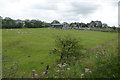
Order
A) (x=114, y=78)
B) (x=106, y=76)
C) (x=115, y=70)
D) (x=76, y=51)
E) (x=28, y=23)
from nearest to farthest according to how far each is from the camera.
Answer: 1. (x=114, y=78)
2. (x=106, y=76)
3. (x=115, y=70)
4. (x=76, y=51)
5. (x=28, y=23)

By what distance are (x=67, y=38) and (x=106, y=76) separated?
6.76 metres

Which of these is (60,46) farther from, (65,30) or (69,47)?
(65,30)

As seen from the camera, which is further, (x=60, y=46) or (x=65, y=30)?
(x=65, y=30)

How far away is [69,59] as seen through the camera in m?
12.4

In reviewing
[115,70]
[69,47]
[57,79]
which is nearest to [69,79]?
[57,79]

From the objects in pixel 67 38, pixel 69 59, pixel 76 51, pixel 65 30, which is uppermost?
pixel 65 30

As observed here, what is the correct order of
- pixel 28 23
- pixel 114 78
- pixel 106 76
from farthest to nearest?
pixel 28 23 → pixel 106 76 → pixel 114 78

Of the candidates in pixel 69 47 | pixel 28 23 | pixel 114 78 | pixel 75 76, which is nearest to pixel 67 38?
pixel 69 47

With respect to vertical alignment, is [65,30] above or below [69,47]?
above

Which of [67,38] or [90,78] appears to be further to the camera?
[67,38]

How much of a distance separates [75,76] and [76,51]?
6.49 metres

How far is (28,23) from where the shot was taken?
227 feet

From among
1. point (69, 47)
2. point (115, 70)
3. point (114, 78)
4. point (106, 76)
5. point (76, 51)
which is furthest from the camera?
point (76, 51)

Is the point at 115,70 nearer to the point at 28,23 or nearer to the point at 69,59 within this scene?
the point at 69,59
